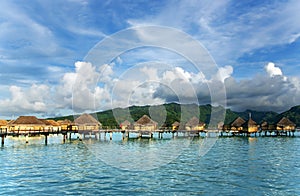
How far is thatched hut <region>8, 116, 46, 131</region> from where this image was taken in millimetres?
70431

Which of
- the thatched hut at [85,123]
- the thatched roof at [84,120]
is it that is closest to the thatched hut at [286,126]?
the thatched hut at [85,123]

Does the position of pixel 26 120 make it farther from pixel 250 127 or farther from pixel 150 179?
pixel 250 127

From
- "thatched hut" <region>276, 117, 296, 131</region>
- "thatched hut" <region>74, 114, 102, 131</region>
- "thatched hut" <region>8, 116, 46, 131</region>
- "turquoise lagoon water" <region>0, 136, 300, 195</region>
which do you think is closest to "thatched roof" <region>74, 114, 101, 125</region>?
"thatched hut" <region>74, 114, 102, 131</region>

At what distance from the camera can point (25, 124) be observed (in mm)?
71312

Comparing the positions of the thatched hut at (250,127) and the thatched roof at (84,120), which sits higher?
the thatched roof at (84,120)

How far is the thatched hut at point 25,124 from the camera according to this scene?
2773 inches

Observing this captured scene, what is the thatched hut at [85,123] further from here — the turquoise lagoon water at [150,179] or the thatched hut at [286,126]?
the thatched hut at [286,126]

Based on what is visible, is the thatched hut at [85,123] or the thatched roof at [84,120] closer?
the thatched roof at [84,120]

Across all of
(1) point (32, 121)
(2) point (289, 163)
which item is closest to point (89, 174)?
(2) point (289, 163)

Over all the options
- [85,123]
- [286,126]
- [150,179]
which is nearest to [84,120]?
[85,123]

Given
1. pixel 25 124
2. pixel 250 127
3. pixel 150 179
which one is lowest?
pixel 150 179

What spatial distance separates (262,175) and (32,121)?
63.0 metres

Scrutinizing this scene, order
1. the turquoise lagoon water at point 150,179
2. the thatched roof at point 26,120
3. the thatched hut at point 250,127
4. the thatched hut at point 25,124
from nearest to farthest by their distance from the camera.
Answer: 1. the turquoise lagoon water at point 150,179
2. the thatched hut at point 25,124
3. the thatched roof at point 26,120
4. the thatched hut at point 250,127

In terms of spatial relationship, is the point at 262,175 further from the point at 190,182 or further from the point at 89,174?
the point at 89,174
